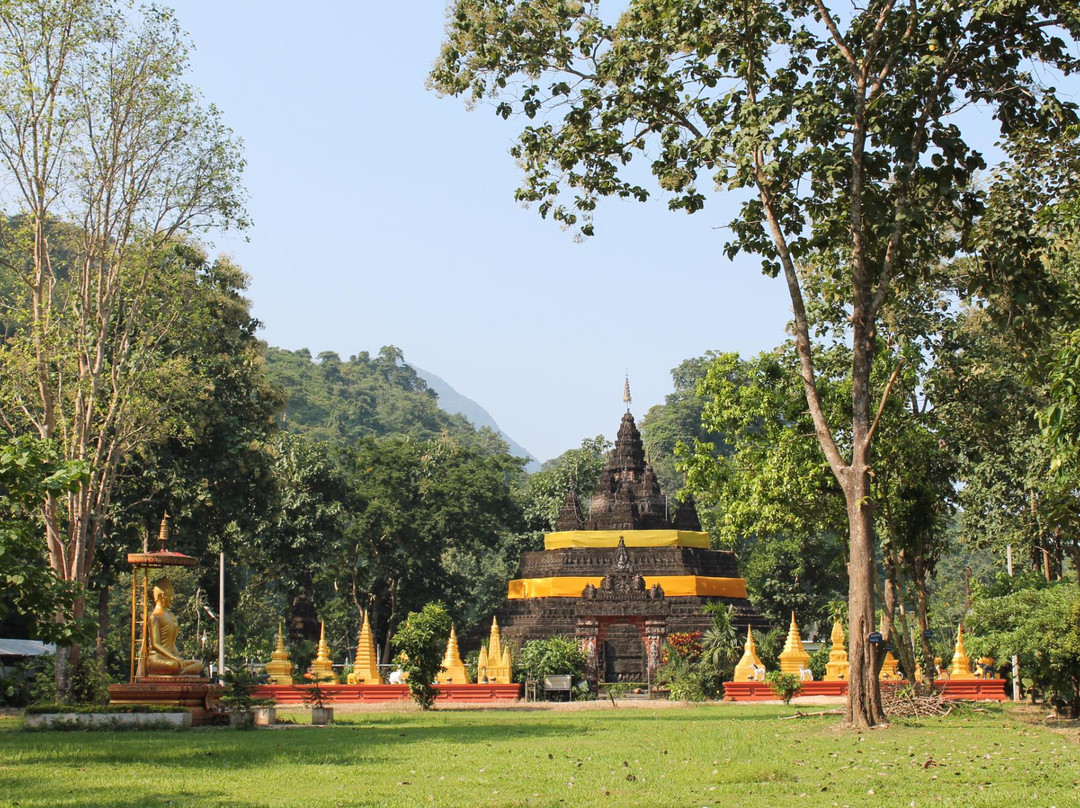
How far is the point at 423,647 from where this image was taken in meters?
25.6

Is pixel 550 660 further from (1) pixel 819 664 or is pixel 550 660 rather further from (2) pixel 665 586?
(2) pixel 665 586

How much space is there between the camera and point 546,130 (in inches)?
730

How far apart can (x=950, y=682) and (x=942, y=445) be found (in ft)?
23.2

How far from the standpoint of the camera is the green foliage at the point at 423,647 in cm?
2534

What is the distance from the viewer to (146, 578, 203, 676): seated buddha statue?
18812 mm

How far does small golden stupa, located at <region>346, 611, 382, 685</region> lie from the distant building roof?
813cm

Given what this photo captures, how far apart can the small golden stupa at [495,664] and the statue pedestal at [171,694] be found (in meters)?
16.9

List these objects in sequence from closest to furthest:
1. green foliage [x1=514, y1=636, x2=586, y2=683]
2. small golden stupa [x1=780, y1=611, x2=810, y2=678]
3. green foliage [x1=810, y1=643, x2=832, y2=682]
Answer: green foliage [x1=514, y1=636, x2=586, y2=683], small golden stupa [x1=780, y1=611, x2=810, y2=678], green foliage [x1=810, y1=643, x2=832, y2=682]

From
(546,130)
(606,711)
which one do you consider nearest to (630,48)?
(546,130)

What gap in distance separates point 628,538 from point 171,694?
98.5 feet

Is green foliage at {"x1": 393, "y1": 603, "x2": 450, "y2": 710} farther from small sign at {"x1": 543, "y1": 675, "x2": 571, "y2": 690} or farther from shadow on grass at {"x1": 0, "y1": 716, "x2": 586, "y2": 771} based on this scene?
small sign at {"x1": 543, "y1": 675, "x2": 571, "y2": 690}

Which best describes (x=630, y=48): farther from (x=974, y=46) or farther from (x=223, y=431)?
(x=223, y=431)

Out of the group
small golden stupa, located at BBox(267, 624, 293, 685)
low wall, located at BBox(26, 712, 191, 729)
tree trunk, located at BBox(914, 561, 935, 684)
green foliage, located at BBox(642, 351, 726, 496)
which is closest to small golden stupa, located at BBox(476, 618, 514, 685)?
small golden stupa, located at BBox(267, 624, 293, 685)

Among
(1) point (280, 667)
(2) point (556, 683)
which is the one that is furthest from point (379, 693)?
(2) point (556, 683)
